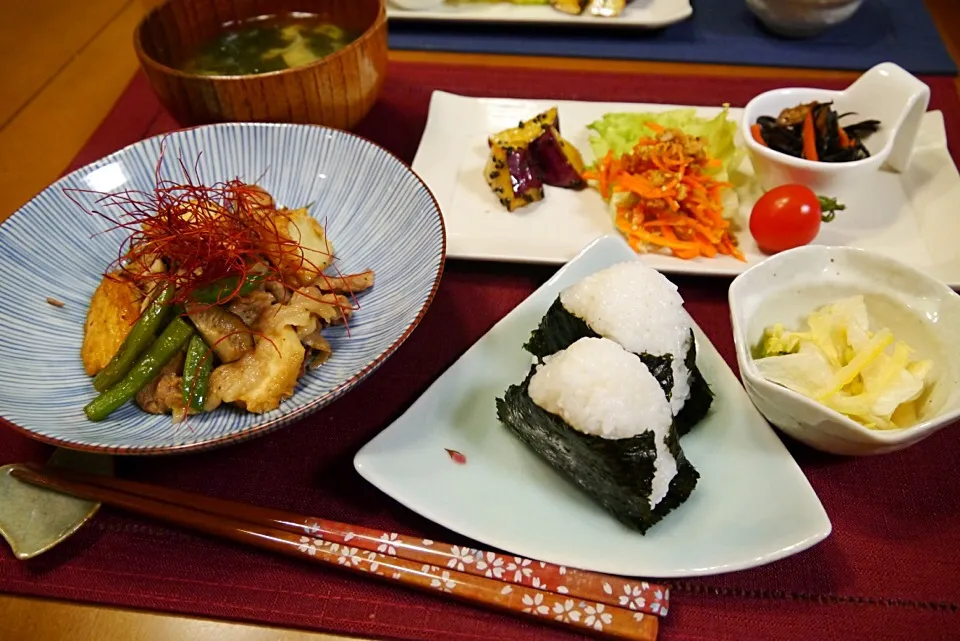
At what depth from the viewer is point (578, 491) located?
1.21 metres

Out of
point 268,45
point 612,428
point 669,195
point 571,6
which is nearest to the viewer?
point 612,428

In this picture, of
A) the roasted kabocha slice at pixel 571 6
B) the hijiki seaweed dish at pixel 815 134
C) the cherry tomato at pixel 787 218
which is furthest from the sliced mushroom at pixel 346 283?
the roasted kabocha slice at pixel 571 6

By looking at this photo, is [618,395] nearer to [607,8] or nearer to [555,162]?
[555,162]

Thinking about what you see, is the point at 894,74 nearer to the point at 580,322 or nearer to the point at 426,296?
the point at 580,322

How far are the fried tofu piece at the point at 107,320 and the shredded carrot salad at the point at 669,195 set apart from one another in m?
1.15

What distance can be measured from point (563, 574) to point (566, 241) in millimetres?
902

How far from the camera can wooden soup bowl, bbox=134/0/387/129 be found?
164 centimetres

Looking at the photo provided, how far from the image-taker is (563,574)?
1075 millimetres

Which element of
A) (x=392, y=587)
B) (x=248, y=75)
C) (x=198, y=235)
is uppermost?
(x=248, y=75)

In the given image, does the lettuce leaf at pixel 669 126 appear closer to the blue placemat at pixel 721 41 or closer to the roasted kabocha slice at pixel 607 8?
the blue placemat at pixel 721 41

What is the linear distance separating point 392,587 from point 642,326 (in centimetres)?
63

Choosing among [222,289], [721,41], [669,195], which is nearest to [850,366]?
[669,195]

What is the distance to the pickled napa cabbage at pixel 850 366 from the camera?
121 cm

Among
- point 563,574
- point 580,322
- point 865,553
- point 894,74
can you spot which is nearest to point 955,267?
point 894,74
